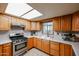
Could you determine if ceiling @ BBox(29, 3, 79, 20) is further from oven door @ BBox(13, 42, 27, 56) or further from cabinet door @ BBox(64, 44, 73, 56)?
oven door @ BBox(13, 42, 27, 56)

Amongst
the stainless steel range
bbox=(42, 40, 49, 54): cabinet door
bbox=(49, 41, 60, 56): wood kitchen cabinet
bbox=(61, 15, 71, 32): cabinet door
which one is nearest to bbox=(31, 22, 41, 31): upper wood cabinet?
bbox=(42, 40, 49, 54): cabinet door

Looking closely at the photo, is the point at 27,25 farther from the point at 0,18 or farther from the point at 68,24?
the point at 68,24

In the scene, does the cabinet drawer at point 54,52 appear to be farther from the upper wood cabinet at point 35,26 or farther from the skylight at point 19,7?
the skylight at point 19,7

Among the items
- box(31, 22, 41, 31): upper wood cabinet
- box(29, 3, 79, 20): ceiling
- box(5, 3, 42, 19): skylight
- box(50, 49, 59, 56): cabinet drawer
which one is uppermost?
box(5, 3, 42, 19): skylight

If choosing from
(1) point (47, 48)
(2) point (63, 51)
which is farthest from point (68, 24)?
(1) point (47, 48)

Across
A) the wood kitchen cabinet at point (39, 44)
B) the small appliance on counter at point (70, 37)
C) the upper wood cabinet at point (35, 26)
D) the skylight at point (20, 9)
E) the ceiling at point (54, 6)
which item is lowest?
the wood kitchen cabinet at point (39, 44)

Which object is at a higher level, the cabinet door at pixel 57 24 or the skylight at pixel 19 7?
the skylight at pixel 19 7

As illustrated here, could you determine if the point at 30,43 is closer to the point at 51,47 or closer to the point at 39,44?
the point at 39,44

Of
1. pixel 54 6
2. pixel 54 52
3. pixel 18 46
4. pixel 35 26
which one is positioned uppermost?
pixel 54 6

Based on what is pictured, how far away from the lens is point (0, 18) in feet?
8.65

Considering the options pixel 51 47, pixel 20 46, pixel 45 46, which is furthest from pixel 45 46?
pixel 20 46

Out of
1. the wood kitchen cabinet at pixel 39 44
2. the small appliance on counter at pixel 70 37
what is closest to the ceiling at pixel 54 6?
the small appliance on counter at pixel 70 37

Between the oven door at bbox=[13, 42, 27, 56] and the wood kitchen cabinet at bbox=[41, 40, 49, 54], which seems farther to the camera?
the wood kitchen cabinet at bbox=[41, 40, 49, 54]

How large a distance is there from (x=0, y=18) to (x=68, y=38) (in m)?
2.55
